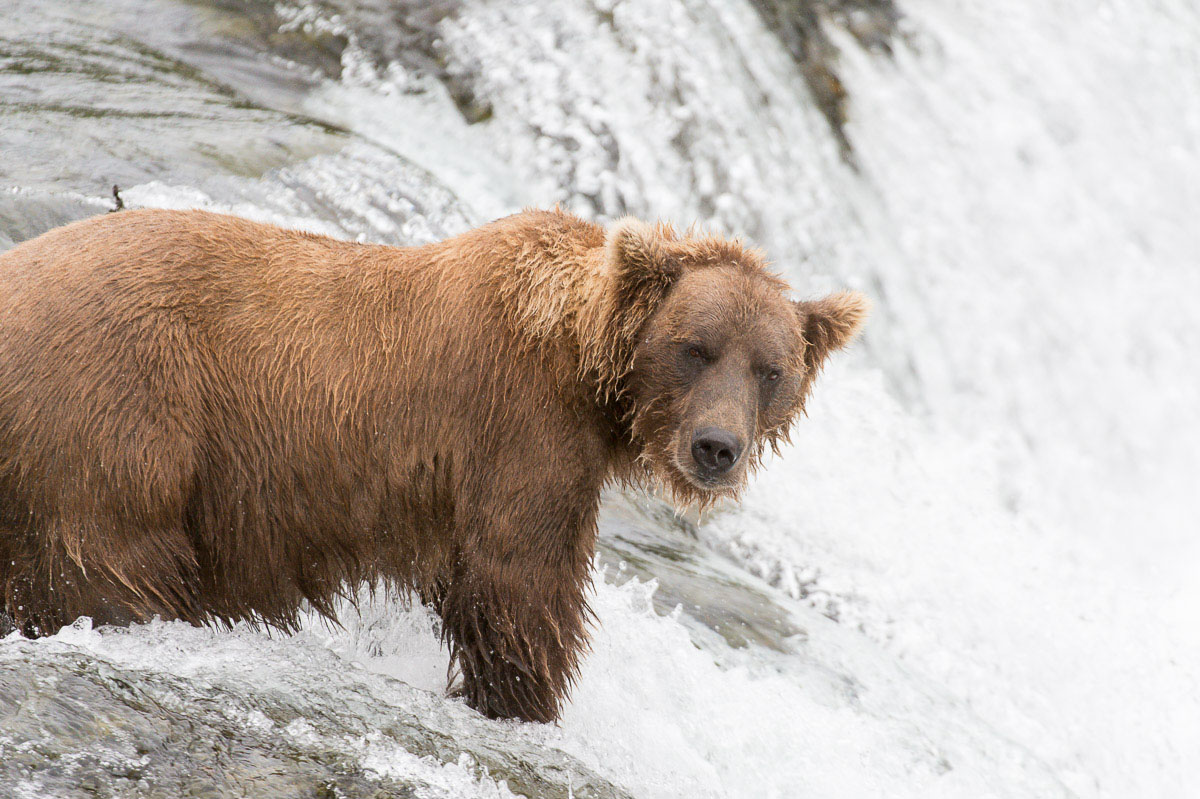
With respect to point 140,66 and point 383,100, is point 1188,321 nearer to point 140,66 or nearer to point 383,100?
point 383,100

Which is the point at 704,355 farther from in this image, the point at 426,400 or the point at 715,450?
the point at 426,400

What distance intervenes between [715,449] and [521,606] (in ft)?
3.04

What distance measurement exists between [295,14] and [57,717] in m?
8.73

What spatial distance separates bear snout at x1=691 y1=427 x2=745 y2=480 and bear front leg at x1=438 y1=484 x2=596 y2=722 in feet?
1.53

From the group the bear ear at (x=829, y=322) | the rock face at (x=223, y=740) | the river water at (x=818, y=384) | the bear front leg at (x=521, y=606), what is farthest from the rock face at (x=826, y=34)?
the rock face at (x=223, y=740)

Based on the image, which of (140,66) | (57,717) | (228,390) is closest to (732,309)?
(228,390)

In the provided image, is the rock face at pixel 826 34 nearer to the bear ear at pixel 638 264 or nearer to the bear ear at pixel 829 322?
the bear ear at pixel 829 322

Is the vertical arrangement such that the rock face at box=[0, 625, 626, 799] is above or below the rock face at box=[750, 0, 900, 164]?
below

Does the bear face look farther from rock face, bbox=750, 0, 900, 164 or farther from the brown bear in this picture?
rock face, bbox=750, 0, 900, 164

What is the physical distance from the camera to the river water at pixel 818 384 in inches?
160

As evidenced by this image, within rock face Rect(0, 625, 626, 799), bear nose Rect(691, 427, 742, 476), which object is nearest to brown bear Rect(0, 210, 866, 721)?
bear nose Rect(691, 427, 742, 476)

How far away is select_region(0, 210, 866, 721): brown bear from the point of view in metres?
4.14

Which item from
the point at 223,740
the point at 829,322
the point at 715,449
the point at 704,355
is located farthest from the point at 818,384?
the point at 223,740

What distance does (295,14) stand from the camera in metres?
10.8
